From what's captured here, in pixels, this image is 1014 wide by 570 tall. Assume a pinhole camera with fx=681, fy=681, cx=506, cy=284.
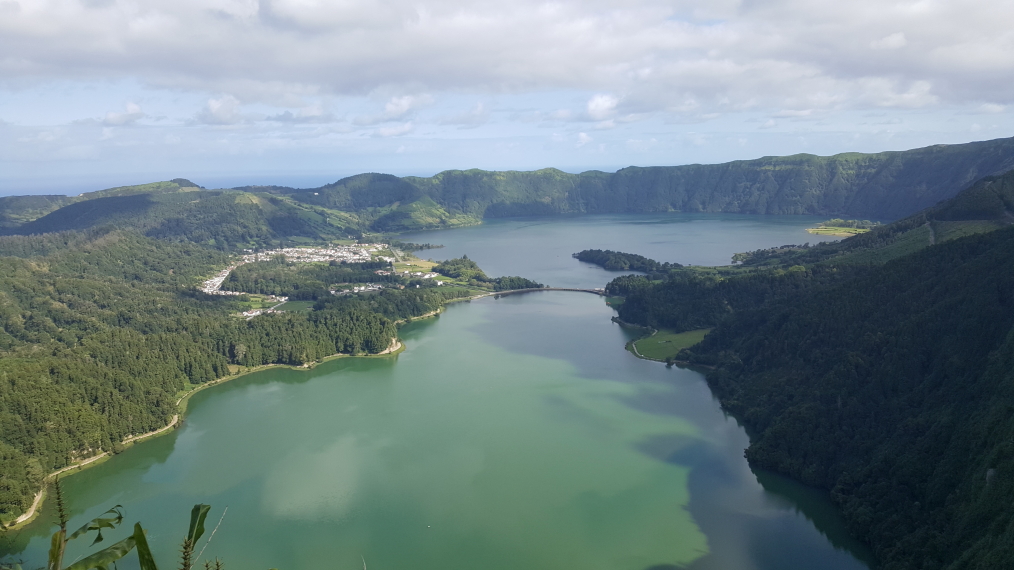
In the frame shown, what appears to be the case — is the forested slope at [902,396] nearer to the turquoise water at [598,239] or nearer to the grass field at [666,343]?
the grass field at [666,343]

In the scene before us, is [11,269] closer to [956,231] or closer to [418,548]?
[418,548]

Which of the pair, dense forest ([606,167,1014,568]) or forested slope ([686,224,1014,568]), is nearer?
forested slope ([686,224,1014,568])

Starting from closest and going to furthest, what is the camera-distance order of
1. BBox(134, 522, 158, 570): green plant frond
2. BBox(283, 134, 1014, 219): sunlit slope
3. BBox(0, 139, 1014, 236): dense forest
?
BBox(134, 522, 158, 570): green plant frond
BBox(0, 139, 1014, 236): dense forest
BBox(283, 134, 1014, 219): sunlit slope

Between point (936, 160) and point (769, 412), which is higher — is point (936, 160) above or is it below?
above

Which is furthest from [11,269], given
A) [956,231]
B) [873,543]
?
[956,231]

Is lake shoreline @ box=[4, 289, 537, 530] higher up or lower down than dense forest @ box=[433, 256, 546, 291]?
lower down

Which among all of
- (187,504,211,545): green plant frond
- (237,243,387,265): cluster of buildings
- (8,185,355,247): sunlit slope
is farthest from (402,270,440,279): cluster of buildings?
(187,504,211,545): green plant frond

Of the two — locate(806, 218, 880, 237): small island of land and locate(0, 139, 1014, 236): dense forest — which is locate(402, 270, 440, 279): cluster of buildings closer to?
locate(0, 139, 1014, 236): dense forest

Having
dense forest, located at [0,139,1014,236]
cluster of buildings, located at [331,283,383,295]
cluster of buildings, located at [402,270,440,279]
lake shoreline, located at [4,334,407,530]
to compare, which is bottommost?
lake shoreline, located at [4,334,407,530]
